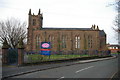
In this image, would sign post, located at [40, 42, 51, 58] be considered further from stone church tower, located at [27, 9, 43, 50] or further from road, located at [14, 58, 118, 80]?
stone church tower, located at [27, 9, 43, 50]

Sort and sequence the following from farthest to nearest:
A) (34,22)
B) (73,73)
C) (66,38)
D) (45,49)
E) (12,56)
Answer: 1. (34,22)
2. (66,38)
3. (45,49)
4. (12,56)
5. (73,73)

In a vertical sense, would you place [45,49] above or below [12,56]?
above

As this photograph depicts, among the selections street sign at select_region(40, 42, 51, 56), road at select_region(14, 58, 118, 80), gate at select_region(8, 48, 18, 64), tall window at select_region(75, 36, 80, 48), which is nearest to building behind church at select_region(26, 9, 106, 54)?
tall window at select_region(75, 36, 80, 48)

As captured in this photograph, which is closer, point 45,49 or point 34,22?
point 45,49

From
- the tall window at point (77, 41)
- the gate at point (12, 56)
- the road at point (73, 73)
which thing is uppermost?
the tall window at point (77, 41)

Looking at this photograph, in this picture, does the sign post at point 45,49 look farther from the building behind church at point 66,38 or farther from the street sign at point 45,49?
the building behind church at point 66,38

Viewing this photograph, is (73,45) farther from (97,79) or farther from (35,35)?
(97,79)

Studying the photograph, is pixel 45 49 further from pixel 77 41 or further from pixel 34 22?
pixel 34 22

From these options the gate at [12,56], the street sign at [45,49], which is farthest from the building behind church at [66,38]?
the gate at [12,56]

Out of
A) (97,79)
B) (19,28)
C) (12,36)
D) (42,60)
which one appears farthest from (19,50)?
(19,28)

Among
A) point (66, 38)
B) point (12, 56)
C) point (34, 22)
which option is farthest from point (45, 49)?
point (34, 22)

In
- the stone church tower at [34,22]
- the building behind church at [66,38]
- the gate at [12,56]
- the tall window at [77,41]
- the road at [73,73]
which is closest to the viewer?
the road at [73,73]

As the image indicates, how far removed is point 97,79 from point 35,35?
238 ft

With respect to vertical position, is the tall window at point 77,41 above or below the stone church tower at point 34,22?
below
